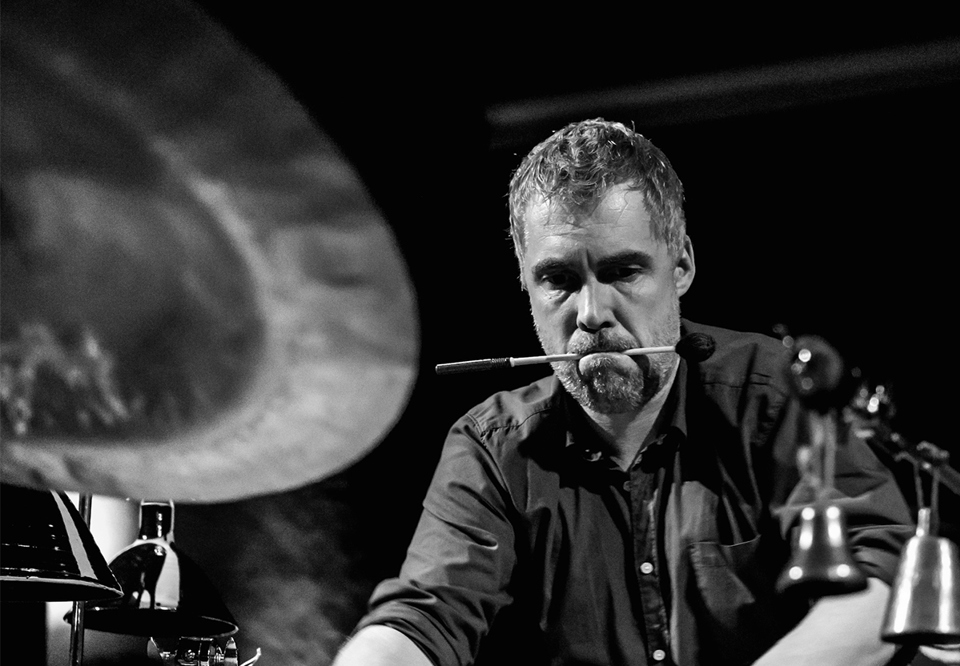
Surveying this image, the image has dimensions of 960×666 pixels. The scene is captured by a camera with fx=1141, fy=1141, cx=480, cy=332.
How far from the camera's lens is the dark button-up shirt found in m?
1.76

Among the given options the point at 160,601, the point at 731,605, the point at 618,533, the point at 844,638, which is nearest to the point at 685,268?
the point at 618,533

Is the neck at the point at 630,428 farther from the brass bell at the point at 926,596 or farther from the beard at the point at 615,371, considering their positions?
the brass bell at the point at 926,596

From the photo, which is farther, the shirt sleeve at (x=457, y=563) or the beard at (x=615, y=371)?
the beard at (x=615, y=371)

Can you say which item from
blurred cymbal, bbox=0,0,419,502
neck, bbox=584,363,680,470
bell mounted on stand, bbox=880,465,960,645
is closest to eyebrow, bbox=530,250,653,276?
neck, bbox=584,363,680,470

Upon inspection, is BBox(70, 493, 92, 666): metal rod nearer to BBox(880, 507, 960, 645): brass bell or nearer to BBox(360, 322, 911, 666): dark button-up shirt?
BBox(360, 322, 911, 666): dark button-up shirt

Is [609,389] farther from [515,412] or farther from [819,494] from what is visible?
[819,494]

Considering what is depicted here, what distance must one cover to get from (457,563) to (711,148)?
0.85m

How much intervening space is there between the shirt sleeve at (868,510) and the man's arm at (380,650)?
58 cm

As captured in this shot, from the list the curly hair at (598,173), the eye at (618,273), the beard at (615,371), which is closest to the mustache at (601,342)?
the beard at (615,371)

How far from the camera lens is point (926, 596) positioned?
1091 millimetres

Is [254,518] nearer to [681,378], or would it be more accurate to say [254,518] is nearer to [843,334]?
[681,378]

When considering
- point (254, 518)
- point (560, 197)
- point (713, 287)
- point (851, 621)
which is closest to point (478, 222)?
point (560, 197)

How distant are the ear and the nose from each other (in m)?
0.21

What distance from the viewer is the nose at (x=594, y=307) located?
1830 mm
